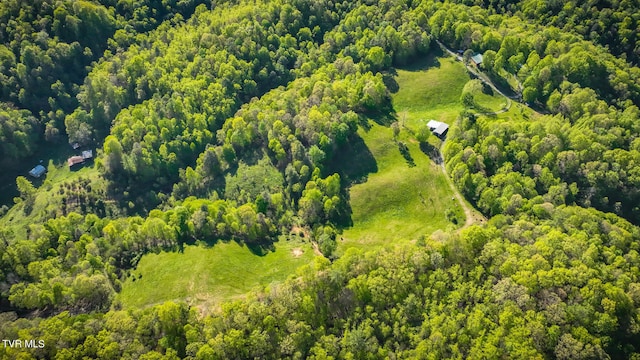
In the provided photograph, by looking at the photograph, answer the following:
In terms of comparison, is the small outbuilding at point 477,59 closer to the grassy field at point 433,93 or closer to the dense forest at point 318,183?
the grassy field at point 433,93

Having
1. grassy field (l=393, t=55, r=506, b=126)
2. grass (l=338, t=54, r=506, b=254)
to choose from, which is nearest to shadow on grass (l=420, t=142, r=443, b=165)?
grass (l=338, t=54, r=506, b=254)

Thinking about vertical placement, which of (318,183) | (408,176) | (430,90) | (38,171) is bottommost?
(38,171)

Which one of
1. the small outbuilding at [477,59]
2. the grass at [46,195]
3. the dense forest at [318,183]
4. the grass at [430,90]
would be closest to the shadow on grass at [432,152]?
the dense forest at [318,183]

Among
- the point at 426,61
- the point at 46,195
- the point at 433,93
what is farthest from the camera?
the point at 426,61

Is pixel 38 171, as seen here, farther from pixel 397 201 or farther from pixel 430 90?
pixel 430 90

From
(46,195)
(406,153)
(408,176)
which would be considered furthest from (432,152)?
(46,195)

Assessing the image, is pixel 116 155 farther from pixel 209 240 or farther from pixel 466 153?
pixel 466 153

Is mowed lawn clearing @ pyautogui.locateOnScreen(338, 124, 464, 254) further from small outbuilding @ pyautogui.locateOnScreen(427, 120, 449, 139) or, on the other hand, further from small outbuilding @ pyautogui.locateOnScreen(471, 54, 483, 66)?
small outbuilding @ pyautogui.locateOnScreen(471, 54, 483, 66)

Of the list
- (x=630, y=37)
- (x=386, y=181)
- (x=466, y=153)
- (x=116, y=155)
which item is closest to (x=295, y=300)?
(x=386, y=181)
